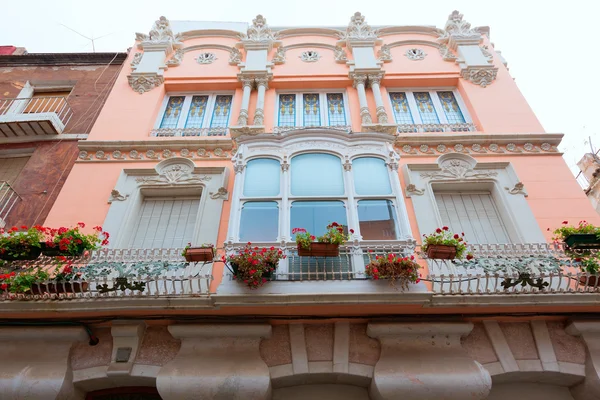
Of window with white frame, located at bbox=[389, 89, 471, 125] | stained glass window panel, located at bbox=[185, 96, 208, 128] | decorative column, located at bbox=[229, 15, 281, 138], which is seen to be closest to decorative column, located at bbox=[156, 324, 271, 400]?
decorative column, located at bbox=[229, 15, 281, 138]

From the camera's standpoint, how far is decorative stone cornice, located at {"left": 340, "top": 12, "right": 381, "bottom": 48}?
1315 centimetres

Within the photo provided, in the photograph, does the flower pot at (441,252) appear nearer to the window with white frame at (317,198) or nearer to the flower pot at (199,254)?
the window with white frame at (317,198)

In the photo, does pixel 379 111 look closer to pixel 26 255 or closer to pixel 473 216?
pixel 473 216

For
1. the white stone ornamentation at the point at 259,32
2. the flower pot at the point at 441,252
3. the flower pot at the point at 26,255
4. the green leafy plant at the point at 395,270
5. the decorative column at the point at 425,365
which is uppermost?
the white stone ornamentation at the point at 259,32

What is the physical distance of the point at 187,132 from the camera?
10.9m

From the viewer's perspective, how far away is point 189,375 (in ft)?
20.5

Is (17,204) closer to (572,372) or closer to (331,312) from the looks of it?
(331,312)

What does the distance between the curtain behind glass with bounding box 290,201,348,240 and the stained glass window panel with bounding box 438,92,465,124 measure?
5.45 metres

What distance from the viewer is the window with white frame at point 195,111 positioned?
1129 cm

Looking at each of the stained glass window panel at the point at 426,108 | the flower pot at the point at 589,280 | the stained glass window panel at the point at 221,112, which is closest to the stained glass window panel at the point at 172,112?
the stained glass window panel at the point at 221,112

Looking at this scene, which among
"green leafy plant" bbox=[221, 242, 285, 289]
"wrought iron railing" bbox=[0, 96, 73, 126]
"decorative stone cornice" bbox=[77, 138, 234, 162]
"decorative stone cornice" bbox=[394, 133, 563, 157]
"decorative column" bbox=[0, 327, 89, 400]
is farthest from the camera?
"wrought iron railing" bbox=[0, 96, 73, 126]

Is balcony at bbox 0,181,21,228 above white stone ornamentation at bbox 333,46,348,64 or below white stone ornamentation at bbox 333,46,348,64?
below

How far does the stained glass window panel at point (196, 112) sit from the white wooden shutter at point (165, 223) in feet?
9.59

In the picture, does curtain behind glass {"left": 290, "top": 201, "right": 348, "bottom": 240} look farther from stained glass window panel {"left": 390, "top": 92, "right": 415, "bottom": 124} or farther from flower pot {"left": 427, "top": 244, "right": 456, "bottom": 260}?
stained glass window panel {"left": 390, "top": 92, "right": 415, "bottom": 124}
